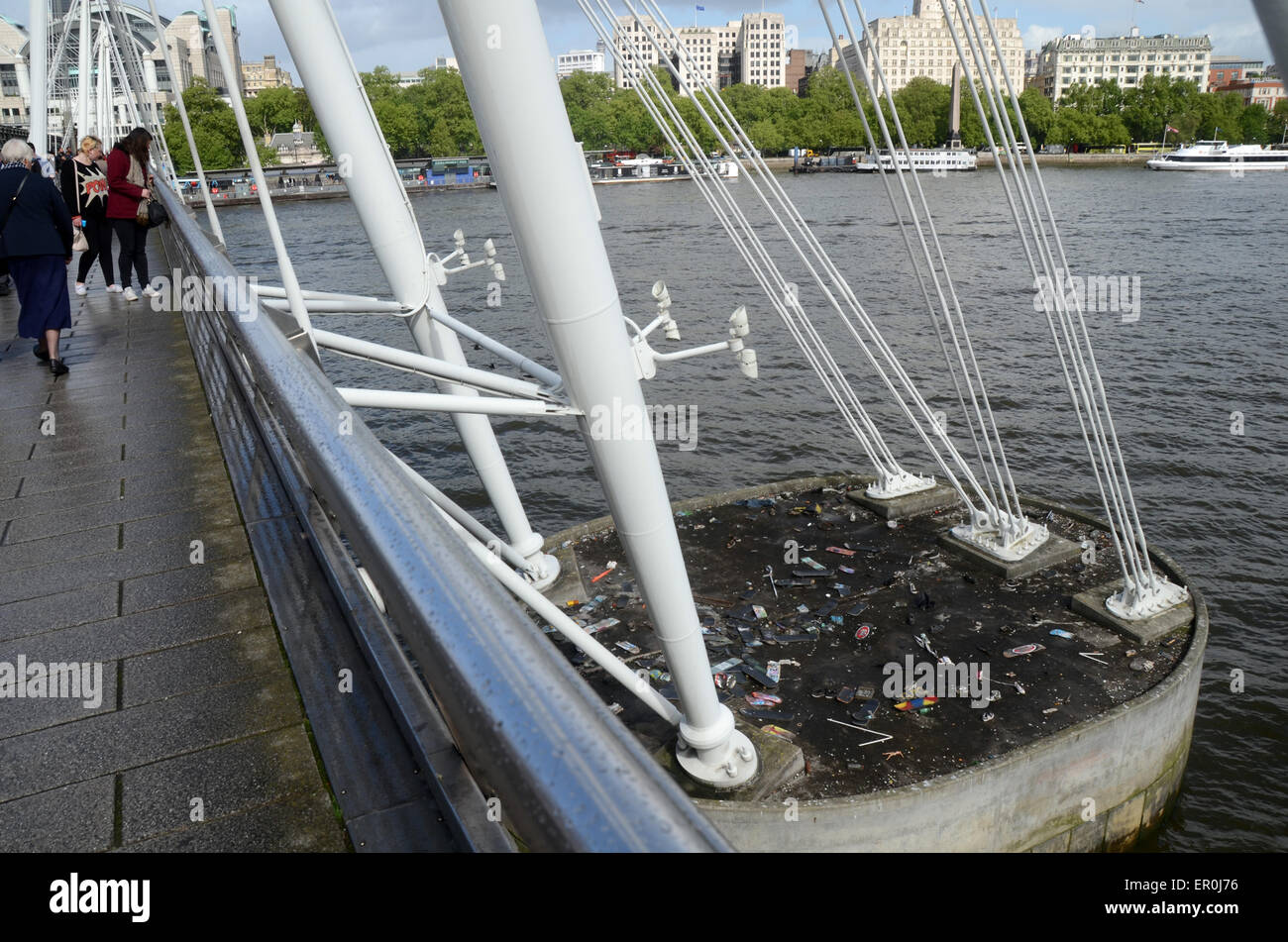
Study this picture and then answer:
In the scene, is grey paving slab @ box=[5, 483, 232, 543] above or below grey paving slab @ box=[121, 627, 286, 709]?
above

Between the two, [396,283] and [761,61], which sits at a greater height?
[761,61]

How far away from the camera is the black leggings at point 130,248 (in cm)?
1003

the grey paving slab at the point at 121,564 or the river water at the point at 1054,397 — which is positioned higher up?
the grey paving slab at the point at 121,564

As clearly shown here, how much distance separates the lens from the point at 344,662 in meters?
2.11

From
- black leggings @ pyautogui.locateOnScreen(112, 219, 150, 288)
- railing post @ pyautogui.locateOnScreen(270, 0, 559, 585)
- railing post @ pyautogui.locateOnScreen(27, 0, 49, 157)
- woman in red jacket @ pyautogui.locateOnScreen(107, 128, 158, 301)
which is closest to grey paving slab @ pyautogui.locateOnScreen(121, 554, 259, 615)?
railing post @ pyautogui.locateOnScreen(270, 0, 559, 585)

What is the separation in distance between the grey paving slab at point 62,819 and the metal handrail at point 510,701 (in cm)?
105

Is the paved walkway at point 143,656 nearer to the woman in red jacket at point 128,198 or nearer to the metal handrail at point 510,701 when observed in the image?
the metal handrail at point 510,701

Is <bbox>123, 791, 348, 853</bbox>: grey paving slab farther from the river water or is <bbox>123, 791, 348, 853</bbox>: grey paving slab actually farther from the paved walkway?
the river water

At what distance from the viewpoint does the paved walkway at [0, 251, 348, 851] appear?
6.41 ft

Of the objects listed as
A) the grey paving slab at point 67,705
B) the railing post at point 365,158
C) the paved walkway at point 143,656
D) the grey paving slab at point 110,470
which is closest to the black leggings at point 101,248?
the railing post at point 365,158

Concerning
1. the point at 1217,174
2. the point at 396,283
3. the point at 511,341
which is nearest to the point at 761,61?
the point at 1217,174

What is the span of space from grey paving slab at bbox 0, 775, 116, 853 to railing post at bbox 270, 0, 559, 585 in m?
4.47
